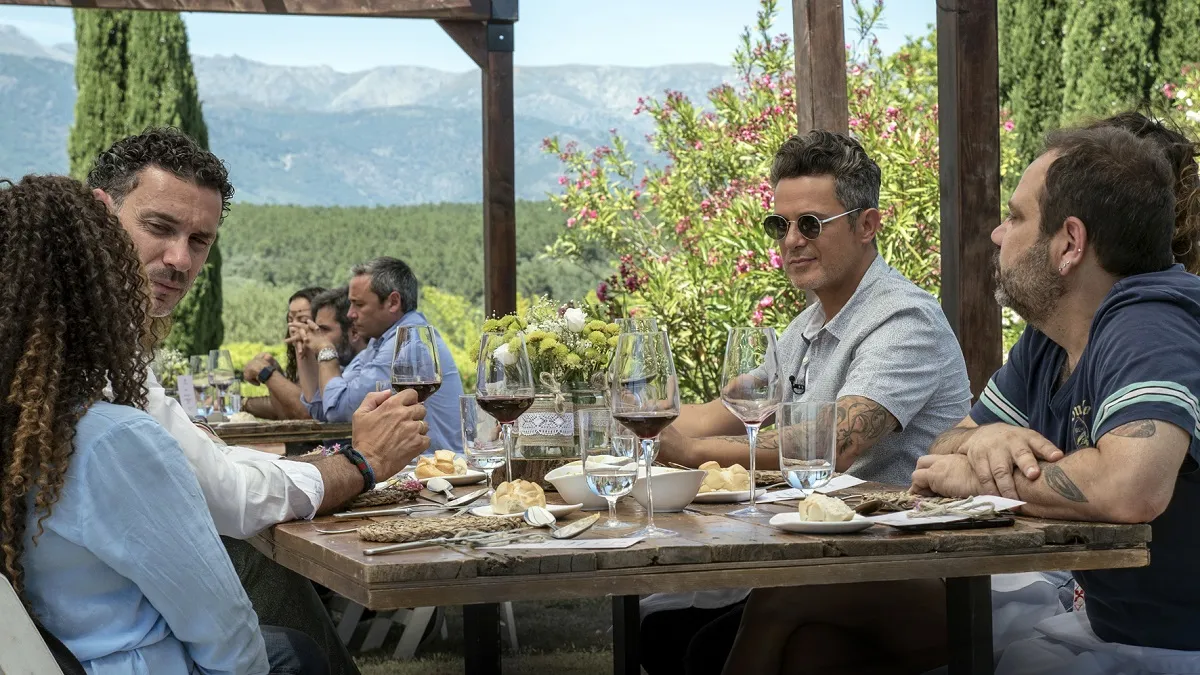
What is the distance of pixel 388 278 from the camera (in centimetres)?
596

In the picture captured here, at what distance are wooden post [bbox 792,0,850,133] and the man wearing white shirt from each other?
7.72 ft

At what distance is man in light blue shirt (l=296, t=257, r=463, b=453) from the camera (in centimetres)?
538

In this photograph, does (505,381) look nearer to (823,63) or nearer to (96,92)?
(823,63)

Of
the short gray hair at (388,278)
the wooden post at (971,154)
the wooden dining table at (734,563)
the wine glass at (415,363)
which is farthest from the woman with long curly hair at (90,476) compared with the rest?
the short gray hair at (388,278)

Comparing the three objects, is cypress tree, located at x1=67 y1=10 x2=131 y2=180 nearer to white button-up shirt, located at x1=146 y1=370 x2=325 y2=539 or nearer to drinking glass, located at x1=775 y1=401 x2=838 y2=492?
white button-up shirt, located at x1=146 y1=370 x2=325 y2=539

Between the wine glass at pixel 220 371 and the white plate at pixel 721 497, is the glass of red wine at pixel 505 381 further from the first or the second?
the wine glass at pixel 220 371

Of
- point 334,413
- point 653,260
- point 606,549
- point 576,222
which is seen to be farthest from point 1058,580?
point 576,222

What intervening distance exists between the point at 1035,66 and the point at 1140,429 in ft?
34.4

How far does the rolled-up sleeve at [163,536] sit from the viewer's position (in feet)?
5.32

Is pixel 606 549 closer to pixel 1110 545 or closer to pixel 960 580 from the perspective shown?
pixel 960 580

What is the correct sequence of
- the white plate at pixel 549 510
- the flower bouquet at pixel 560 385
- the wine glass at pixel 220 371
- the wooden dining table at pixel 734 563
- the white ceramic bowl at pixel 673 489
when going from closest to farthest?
the wooden dining table at pixel 734 563 < the white plate at pixel 549 510 < the white ceramic bowl at pixel 673 489 < the flower bouquet at pixel 560 385 < the wine glass at pixel 220 371

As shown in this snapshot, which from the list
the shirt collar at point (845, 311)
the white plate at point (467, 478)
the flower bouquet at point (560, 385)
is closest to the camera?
the flower bouquet at point (560, 385)

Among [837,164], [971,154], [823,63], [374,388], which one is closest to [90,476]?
[837,164]

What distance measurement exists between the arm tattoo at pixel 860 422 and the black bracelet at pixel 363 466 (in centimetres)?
104
